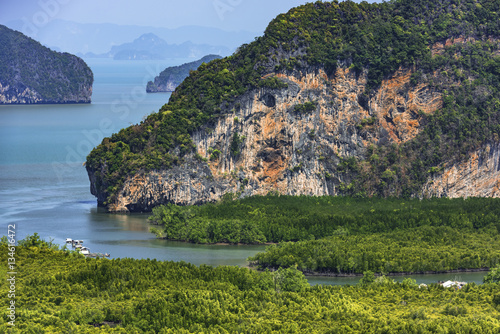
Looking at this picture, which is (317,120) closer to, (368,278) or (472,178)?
(472,178)

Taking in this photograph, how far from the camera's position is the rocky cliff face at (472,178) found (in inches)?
5379

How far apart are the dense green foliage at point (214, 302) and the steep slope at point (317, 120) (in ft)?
135

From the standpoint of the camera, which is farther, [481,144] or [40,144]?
[40,144]

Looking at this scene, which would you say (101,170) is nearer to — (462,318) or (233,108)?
(233,108)

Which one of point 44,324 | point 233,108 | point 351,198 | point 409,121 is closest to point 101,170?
point 233,108

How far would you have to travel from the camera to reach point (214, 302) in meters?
78.1

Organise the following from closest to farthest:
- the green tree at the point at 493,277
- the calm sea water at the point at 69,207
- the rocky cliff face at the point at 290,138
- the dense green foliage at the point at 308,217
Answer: the green tree at the point at 493,277
the calm sea water at the point at 69,207
the dense green foliage at the point at 308,217
the rocky cliff face at the point at 290,138

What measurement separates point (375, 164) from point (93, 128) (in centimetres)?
6719

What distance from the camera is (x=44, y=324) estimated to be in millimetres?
73500

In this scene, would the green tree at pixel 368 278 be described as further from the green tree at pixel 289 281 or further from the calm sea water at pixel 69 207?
the green tree at pixel 289 281

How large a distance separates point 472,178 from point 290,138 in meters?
24.8

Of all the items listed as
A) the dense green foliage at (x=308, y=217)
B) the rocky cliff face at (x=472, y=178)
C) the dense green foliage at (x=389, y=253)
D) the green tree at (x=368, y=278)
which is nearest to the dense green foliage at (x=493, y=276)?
the dense green foliage at (x=389, y=253)

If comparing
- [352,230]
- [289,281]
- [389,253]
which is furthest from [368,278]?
[352,230]

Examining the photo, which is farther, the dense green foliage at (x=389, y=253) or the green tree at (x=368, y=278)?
the dense green foliage at (x=389, y=253)
